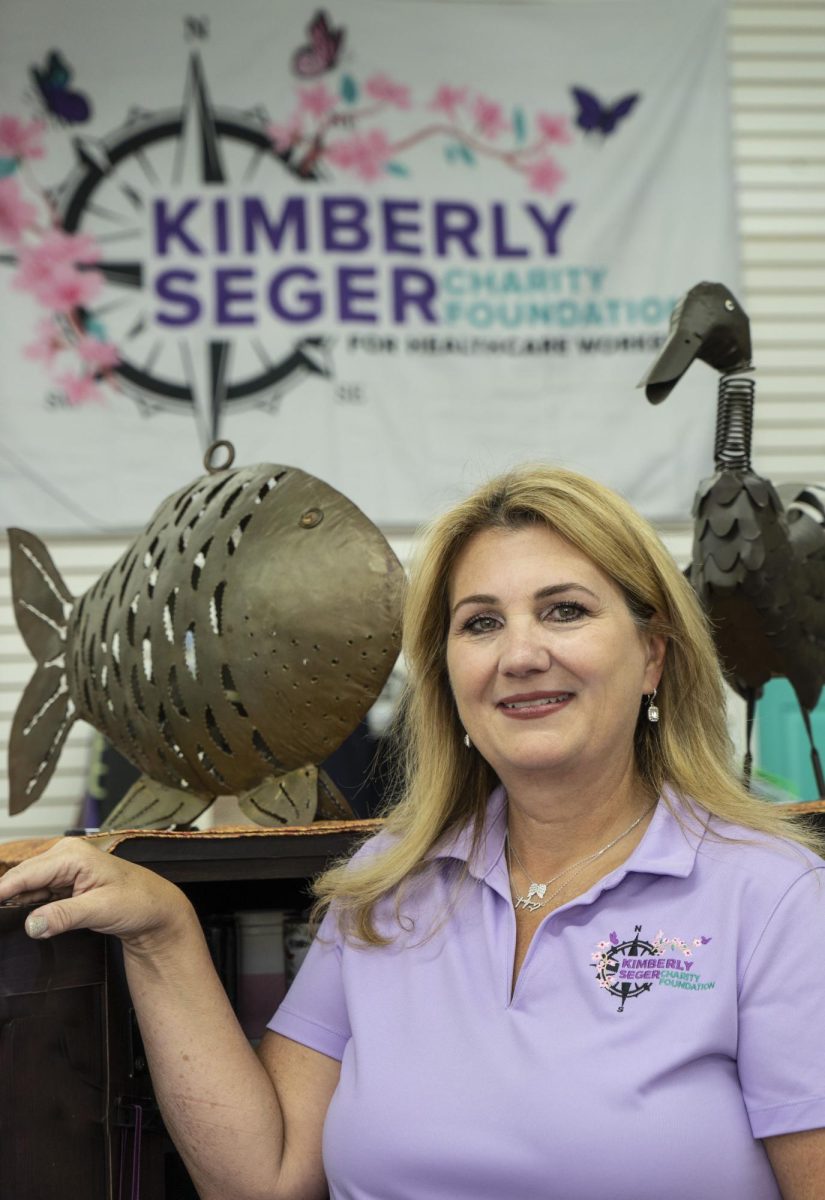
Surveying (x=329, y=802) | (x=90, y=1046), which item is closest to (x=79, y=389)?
(x=329, y=802)

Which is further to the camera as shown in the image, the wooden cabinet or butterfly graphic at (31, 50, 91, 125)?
butterfly graphic at (31, 50, 91, 125)

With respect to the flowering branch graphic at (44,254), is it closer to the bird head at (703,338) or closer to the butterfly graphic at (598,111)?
the butterfly graphic at (598,111)

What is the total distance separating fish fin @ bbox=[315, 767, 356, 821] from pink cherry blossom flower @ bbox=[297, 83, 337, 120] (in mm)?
2909

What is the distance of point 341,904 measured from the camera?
1536 millimetres

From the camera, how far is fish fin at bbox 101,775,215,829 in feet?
5.32

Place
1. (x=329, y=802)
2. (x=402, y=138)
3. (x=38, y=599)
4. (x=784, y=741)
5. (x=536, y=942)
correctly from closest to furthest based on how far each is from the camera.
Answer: (x=536, y=942), (x=329, y=802), (x=38, y=599), (x=784, y=741), (x=402, y=138)

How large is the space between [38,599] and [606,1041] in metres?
1.02

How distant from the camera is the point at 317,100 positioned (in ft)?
13.0

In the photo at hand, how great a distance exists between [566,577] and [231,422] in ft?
8.50

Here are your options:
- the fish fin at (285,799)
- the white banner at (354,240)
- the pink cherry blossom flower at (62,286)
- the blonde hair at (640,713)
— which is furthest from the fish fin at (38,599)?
the pink cherry blossom flower at (62,286)

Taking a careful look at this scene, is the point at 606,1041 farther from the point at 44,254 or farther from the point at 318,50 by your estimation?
the point at 318,50

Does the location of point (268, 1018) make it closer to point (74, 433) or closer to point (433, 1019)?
point (433, 1019)

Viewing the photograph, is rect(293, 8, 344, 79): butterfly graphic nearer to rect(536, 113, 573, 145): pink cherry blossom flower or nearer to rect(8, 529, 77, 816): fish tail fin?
rect(536, 113, 573, 145): pink cherry blossom flower

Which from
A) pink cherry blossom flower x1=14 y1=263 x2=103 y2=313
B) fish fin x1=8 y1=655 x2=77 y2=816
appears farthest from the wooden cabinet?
pink cherry blossom flower x1=14 y1=263 x2=103 y2=313
